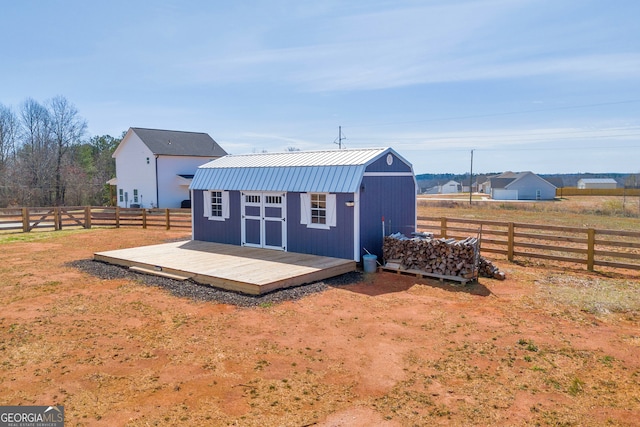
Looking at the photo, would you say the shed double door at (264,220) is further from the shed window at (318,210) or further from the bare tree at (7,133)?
the bare tree at (7,133)

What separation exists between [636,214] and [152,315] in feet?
109

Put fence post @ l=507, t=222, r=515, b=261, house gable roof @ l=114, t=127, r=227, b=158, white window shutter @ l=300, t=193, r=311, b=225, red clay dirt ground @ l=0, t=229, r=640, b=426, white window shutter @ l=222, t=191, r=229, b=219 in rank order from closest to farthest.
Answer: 1. red clay dirt ground @ l=0, t=229, r=640, b=426
2. white window shutter @ l=300, t=193, r=311, b=225
3. fence post @ l=507, t=222, r=515, b=261
4. white window shutter @ l=222, t=191, r=229, b=219
5. house gable roof @ l=114, t=127, r=227, b=158

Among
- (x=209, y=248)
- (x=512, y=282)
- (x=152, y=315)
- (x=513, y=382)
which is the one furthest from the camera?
(x=209, y=248)

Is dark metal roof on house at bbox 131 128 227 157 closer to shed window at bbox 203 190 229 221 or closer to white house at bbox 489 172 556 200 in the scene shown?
shed window at bbox 203 190 229 221

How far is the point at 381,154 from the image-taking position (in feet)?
37.4

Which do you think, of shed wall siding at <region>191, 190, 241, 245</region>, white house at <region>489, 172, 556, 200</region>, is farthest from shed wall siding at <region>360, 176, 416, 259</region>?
white house at <region>489, 172, 556, 200</region>

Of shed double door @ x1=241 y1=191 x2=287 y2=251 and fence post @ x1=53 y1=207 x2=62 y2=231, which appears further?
fence post @ x1=53 y1=207 x2=62 y2=231

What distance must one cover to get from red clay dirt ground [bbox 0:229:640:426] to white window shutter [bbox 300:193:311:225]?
9.04 ft

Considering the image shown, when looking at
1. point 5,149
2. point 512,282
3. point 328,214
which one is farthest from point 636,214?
point 5,149

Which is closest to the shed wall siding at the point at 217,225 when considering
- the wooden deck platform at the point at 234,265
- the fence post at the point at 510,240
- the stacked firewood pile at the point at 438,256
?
the wooden deck platform at the point at 234,265

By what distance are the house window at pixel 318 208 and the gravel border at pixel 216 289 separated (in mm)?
1691

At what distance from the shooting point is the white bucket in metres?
10.6

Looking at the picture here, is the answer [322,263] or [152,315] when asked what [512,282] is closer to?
[322,263]

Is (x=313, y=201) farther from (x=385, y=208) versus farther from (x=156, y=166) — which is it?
(x=156, y=166)
